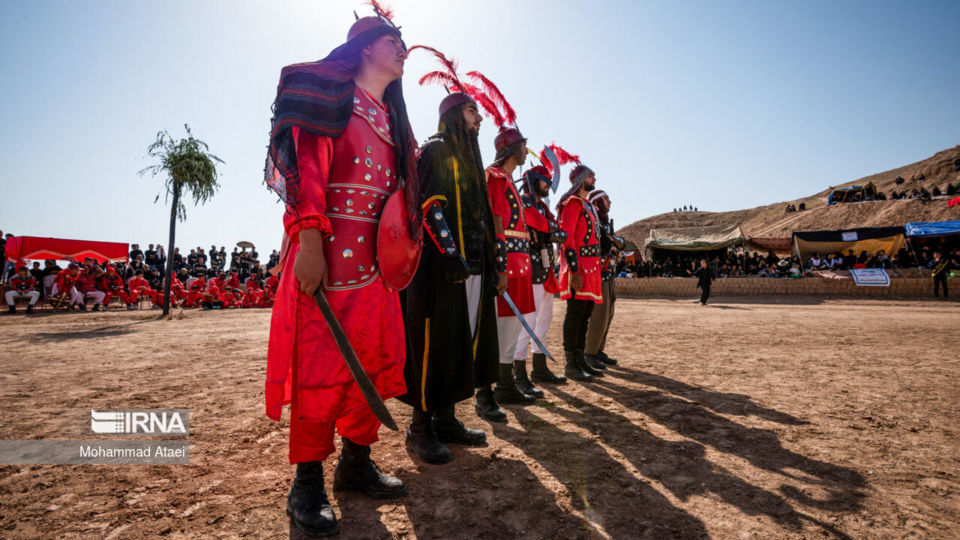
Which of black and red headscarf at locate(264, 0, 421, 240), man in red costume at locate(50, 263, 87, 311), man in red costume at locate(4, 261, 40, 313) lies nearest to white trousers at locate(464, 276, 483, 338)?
black and red headscarf at locate(264, 0, 421, 240)

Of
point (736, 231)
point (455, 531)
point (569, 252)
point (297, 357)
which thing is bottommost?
point (455, 531)

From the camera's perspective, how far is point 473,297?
2.65 metres

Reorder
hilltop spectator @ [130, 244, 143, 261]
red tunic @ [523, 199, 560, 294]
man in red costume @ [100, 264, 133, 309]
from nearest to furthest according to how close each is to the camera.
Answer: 1. red tunic @ [523, 199, 560, 294]
2. man in red costume @ [100, 264, 133, 309]
3. hilltop spectator @ [130, 244, 143, 261]

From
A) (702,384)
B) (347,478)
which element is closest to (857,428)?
(702,384)

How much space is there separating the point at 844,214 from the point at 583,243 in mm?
40595

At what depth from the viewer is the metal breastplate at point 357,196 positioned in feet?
5.73

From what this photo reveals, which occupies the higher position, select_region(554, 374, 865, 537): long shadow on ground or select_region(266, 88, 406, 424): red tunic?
select_region(266, 88, 406, 424): red tunic

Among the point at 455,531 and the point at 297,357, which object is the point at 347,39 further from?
the point at 455,531

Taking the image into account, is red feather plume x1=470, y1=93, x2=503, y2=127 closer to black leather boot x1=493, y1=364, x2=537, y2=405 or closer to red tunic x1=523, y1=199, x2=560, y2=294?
red tunic x1=523, y1=199, x2=560, y2=294

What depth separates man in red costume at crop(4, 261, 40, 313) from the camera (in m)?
12.2

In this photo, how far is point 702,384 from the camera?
156 inches

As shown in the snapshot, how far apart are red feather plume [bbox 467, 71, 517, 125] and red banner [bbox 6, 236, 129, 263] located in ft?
66.8

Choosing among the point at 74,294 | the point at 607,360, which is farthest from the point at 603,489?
the point at 74,294

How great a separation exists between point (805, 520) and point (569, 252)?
299 centimetres
